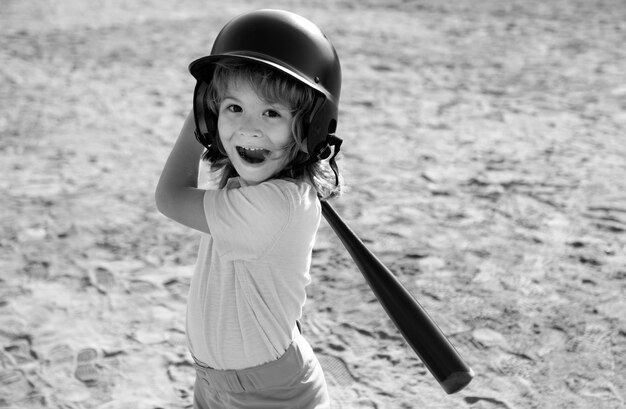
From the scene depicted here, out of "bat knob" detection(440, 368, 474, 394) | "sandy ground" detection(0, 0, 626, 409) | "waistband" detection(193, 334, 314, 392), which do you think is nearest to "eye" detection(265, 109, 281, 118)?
"waistband" detection(193, 334, 314, 392)

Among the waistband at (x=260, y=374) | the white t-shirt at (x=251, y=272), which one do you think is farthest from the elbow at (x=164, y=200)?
the waistband at (x=260, y=374)

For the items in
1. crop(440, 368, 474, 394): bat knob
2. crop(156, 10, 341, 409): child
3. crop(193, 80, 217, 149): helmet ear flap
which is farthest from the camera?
crop(193, 80, 217, 149): helmet ear flap

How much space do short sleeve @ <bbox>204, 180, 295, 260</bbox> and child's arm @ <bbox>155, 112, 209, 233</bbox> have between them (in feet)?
0.21

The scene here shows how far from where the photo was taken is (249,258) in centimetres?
187

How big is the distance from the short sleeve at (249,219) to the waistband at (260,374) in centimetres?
26

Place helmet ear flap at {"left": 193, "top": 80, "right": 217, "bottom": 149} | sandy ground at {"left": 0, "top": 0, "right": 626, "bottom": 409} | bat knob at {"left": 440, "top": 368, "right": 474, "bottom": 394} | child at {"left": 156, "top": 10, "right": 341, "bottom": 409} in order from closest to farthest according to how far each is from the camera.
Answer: bat knob at {"left": 440, "top": 368, "right": 474, "bottom": 394} → child at {"left": 156, "top": 10, "right": 341, "bottom": 409} → helmet ear flap at {"left": 193, "top": 80, "right": 217, "bottom": 149} → sandy ground at {"left": 0, "top": 0, "right": 626, "bottom": 409}

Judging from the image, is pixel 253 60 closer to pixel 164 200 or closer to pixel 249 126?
pixel 249 126

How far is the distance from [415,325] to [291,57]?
629mm

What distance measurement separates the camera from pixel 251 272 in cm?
190

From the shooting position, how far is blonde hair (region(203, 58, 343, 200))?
1.89 metres

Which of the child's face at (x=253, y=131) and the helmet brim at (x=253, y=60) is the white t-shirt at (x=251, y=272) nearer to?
the child's face at (x=253, y=131)

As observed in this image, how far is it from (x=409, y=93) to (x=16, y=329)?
3.50 m

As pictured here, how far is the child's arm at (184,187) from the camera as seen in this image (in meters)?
1.95

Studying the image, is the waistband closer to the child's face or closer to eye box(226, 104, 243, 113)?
the child's face
